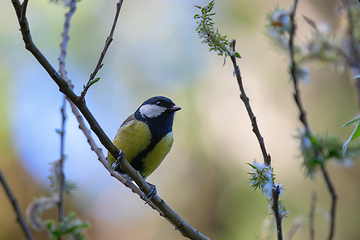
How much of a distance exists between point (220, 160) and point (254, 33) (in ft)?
5.56

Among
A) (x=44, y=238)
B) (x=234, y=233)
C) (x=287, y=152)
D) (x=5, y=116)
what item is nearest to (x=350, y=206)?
(x=287, y=152)

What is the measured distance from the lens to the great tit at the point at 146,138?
202 centimetres

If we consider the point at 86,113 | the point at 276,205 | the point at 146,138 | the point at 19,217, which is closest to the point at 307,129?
the point at 276,205

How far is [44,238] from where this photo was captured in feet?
10.4

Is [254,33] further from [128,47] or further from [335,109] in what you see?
[128,47]

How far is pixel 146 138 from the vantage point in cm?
203

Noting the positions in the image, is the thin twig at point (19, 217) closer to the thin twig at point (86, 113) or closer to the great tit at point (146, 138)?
the thin twig at point (86, 113)

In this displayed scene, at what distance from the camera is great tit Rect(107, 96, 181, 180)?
2.02 metres

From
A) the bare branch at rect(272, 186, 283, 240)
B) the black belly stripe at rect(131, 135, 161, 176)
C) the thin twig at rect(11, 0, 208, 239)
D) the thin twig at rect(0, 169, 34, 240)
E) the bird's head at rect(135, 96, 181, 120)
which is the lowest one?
the bare branch at rect(272, 186, 283, 240)

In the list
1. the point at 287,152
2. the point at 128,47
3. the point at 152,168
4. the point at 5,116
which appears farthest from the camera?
the point at 128,47

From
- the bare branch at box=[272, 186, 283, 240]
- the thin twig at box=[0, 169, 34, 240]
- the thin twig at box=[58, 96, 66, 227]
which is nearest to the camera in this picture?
the thin twig at box=[0, 169, 34, 240]

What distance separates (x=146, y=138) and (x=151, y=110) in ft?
0.88

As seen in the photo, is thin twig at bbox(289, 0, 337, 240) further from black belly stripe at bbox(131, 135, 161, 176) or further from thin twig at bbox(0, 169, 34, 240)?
black belly stripe at bbox(131, 135, 161, 176)

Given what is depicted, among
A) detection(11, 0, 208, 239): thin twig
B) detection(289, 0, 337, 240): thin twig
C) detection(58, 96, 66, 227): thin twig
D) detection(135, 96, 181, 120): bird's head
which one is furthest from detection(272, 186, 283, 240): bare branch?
detection(135, 96, 181, 120): bird's head
